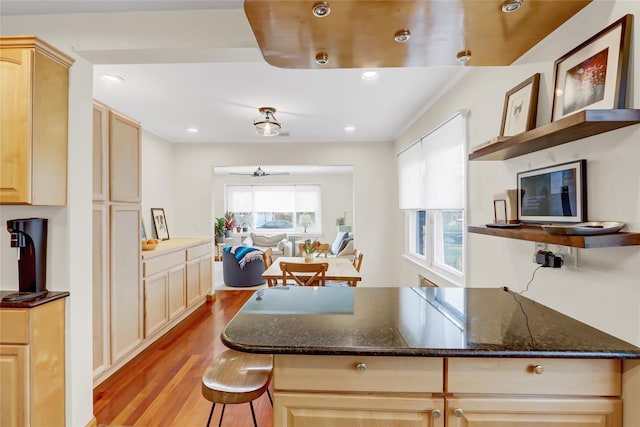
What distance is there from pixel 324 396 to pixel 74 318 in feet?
5.37

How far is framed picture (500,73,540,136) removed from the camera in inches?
60.1

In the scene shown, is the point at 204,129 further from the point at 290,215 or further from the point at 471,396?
the point at 290,215

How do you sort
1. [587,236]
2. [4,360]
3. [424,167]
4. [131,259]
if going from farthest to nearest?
A: [424,167], [131,259], [4,360], [587,236]

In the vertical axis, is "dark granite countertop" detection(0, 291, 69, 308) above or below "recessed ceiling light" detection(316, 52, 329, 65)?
below

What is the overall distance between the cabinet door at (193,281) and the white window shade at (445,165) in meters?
3.07

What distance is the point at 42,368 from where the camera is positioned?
1617 mm

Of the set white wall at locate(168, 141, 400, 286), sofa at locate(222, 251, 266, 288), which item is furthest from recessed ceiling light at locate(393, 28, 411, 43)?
sofa at locate(222, 251, 266, 288)

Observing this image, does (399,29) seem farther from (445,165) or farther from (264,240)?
(264,240)

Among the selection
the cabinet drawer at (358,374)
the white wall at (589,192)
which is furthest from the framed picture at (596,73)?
the cabinet drawer at (358,374)

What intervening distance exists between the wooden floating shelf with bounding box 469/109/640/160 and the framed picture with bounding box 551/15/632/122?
Result: 10 centimetres

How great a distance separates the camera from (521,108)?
162cm

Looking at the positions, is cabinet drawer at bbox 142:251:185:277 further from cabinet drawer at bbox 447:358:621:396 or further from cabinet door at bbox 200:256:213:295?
cabinet drawer at bbox 447:358:621:396

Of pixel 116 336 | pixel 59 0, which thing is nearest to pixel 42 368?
pixel 116 336

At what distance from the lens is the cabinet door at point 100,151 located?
7.32ft
